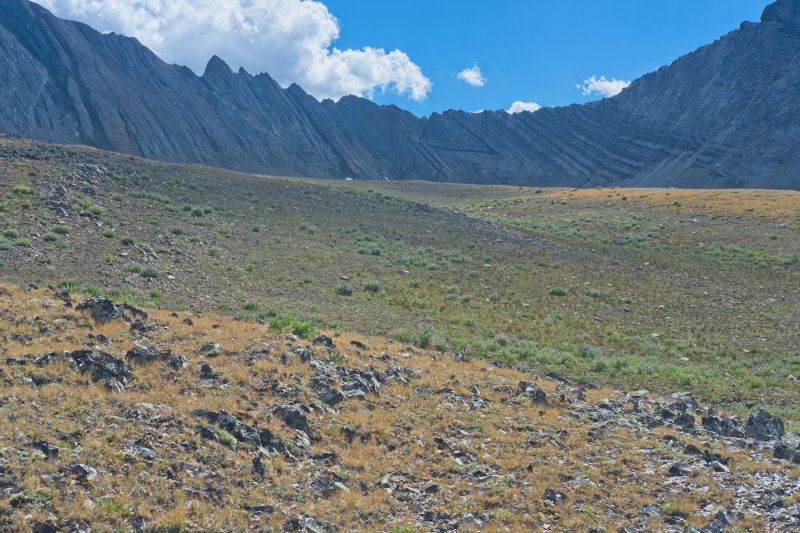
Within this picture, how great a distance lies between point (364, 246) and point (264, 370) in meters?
24.3

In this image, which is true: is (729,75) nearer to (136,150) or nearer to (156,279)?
(136,150)

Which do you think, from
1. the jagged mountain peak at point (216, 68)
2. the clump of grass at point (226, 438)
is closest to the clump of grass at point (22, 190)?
the clump of grass at point (226, 438)

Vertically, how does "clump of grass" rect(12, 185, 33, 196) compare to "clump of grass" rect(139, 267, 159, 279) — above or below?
above

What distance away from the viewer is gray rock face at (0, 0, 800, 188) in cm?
12925

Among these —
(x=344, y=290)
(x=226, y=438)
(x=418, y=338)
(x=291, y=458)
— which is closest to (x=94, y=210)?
(x=344, y=290)

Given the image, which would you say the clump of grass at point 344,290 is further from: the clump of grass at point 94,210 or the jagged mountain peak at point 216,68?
the jagged mountain peak at point 216,68

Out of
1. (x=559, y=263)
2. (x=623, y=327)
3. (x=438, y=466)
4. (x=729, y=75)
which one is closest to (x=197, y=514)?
(x=438, y=466)

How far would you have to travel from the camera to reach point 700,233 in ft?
171

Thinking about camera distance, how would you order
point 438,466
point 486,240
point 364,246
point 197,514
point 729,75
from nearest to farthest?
point 197,514 < point 438,466 < point 364,246 < point 486,240 < point 729,75

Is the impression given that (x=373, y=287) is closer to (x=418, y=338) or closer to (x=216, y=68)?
(x=418, y=338)

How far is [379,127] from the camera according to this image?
655 ft

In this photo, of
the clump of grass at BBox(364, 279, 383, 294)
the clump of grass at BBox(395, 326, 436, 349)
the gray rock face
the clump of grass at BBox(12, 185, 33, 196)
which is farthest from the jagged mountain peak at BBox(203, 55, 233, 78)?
the clump of grass at BBox(395, 326, 436, 349)

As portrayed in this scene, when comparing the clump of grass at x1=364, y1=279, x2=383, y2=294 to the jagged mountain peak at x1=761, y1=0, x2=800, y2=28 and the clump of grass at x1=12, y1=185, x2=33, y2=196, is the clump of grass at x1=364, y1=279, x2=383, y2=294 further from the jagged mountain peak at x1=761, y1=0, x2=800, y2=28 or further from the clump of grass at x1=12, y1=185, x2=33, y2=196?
the jagged mountain peak at x1=761, y1=0, x2=800, y2=28

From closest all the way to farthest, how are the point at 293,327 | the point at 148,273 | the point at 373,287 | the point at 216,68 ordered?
1. the point at 293,327
2. the point at 148,273
3. the point at 373,287
4. the point at 216,68
